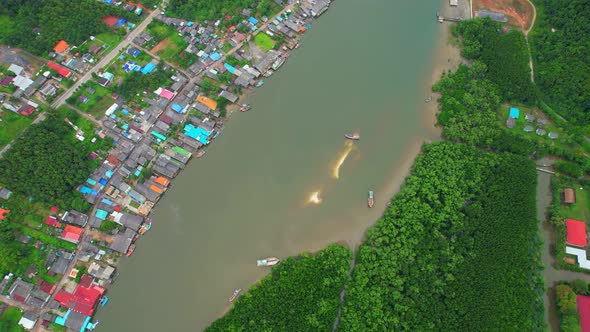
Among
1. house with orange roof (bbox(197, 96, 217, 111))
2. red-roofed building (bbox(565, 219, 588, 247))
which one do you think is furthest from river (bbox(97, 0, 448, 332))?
red-roofed building (bbox(565, 219, 588, 247))

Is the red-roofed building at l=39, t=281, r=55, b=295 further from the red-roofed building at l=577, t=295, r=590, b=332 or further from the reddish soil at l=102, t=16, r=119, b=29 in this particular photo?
the red-roofed building at l=577, t=295, r=590, b=332

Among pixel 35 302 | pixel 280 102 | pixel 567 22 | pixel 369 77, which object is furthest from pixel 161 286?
pixel 567 22

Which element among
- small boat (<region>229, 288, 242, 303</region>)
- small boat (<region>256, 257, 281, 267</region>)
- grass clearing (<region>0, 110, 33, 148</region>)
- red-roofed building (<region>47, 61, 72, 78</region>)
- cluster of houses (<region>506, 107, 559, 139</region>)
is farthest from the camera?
red-roofed building (<region>47, 61, 72, 78</region>)

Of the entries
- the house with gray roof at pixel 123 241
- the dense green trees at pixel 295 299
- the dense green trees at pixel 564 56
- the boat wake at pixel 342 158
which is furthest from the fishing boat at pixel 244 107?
the dense green trees at pixel 564 56

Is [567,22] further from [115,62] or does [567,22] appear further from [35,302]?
[35,302]

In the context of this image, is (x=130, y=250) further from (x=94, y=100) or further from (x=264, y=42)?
(x=264, y=42)

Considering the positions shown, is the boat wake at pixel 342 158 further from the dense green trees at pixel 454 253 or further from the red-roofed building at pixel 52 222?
the red-roofed building at pixel 52 222

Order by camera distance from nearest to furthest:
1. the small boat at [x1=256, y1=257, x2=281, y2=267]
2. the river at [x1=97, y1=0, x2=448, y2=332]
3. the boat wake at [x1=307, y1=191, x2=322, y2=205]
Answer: the river at [x1=97, y1=0, x2=448, y2=332] < the small boat at [x1=256, y1=257, x2=281, y2=267] < the boat wake at [x1=307, y1=191, x2=322, y2=205]

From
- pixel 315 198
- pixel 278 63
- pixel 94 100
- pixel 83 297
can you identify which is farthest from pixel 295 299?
pixel 94 100
